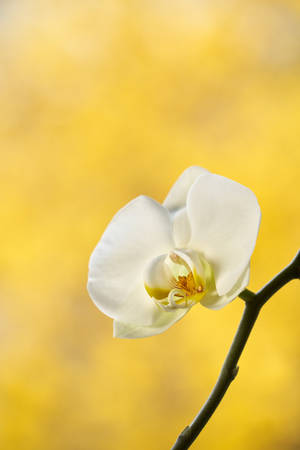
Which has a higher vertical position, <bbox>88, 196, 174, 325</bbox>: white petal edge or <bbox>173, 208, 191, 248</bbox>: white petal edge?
<bbox>173, 208, 191, 248</bbox>: white petal edge

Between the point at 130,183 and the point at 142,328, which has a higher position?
the point at 142,328

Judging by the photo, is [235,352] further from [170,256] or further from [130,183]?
[130,183]

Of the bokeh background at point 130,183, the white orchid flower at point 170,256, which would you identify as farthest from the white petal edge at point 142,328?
the bokeh background at point 130,183

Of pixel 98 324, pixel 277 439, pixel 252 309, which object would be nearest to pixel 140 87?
pixel 98 324

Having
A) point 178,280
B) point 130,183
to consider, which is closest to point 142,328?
point 178,280

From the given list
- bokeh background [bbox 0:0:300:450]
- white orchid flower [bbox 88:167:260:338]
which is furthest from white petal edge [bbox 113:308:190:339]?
bokeh background [bbox 0:0:300:450]

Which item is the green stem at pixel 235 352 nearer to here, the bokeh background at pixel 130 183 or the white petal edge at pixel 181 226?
the white petal edge at pixel 181 226

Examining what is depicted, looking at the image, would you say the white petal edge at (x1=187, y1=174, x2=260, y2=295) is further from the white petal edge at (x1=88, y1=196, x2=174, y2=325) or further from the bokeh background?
the bokeh background
